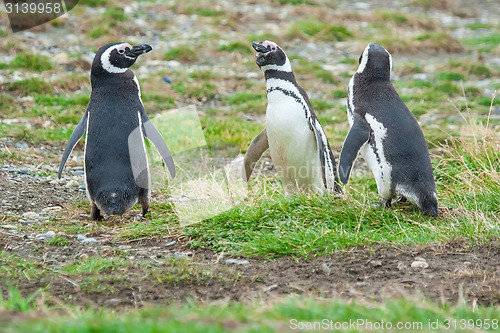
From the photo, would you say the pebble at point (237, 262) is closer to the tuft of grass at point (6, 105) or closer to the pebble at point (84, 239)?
the pebble at point (84, 239)

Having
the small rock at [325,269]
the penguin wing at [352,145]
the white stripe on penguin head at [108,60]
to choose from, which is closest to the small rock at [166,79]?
the white stripe on penguin head at [108,60]

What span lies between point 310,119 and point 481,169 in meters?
1.47

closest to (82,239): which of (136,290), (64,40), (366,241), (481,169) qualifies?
(136,290)

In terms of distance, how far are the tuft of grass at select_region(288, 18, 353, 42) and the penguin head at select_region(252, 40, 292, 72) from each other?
24.5 feet

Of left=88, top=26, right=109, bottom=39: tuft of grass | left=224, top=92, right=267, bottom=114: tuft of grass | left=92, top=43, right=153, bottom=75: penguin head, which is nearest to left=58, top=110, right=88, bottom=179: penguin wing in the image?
left=92, top=43, right=153, bottom=75: penguin head

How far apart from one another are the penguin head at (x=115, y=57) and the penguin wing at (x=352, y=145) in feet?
5.72

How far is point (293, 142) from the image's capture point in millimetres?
5590

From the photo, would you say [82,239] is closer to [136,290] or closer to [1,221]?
[1,221]

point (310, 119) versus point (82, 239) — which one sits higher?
point (310, 119)

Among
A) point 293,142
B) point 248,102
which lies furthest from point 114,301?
point 248,102

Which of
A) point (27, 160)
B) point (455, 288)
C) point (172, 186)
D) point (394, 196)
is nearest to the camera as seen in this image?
point (455, 288)

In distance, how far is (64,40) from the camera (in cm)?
1153

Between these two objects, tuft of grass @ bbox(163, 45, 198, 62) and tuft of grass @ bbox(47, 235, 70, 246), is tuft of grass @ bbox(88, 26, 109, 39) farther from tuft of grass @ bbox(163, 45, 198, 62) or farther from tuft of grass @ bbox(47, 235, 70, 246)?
tuft of grass @ bbox(47, 235, 70, 246)

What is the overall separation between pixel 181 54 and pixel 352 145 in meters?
6.91
